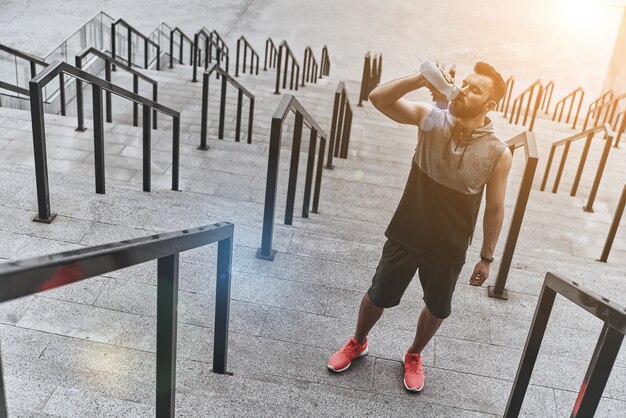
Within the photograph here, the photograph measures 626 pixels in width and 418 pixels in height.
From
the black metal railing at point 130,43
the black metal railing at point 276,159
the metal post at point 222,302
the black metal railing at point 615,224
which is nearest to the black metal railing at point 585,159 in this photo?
the black metal railing at point 615,224

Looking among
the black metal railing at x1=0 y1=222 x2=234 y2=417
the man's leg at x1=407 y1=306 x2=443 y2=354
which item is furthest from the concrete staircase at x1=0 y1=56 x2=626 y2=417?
the black metal railing at x1=0 y1=222 x2=234 y2=417

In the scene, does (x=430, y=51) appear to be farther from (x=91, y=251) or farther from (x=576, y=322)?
(x=91, y=251)

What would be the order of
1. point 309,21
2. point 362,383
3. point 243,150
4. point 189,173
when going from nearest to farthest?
point 362,383 → point 189,173 → point 243,150 → point 309,21

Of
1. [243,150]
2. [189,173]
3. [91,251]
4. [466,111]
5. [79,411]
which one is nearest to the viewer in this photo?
[91,251]

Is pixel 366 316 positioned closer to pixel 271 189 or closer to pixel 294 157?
pixel 271 189

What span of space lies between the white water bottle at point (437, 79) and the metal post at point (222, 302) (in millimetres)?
918

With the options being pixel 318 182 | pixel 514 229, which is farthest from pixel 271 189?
pixel 318 182

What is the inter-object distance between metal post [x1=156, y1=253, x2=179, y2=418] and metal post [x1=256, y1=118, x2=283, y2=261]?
1686 mm

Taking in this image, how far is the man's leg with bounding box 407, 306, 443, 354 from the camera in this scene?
2.81 m

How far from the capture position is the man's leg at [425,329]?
2.81 meters

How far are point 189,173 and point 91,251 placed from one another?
4963 millimetres

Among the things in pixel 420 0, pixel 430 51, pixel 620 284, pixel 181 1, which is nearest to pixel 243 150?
pixel 620 284

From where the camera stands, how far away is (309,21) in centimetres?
1806

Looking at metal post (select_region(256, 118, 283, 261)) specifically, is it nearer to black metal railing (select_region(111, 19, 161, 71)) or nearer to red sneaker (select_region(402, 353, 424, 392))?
red sneaker (select_region(402, 353, 424, 392))
